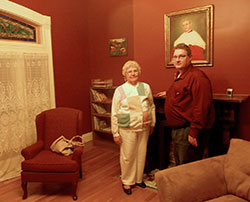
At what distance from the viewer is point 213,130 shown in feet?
9.08

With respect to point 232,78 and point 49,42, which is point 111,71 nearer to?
point 49,42

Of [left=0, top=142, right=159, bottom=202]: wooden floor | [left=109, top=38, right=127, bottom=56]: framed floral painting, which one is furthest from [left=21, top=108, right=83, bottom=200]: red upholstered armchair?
[left=109, top=38, right=127, bottom=56]: framed floral painting

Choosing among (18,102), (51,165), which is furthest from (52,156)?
(18,102)

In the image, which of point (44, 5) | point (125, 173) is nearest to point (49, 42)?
point (44, 5)

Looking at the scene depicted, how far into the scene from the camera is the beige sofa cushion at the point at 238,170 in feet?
5.62

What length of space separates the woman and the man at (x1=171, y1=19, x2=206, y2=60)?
0.86 meters

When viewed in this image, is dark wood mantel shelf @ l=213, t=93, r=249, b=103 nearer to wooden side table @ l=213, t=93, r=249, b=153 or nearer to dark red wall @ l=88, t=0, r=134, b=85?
wooden side table @ l=213, t=93, r=249, b=153

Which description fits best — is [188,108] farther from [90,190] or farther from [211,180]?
[90,190]

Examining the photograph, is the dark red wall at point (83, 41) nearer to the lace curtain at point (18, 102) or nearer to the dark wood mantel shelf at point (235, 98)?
the lace curtain at point (18, 102)

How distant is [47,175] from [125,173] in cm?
86

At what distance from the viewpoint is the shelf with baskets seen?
4.16 metres

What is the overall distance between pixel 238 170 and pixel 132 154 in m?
1.20

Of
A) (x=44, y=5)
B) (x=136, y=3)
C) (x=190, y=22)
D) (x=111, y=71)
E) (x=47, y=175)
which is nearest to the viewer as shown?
(x=47, y=175)

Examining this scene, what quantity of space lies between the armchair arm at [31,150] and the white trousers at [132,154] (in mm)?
1008
